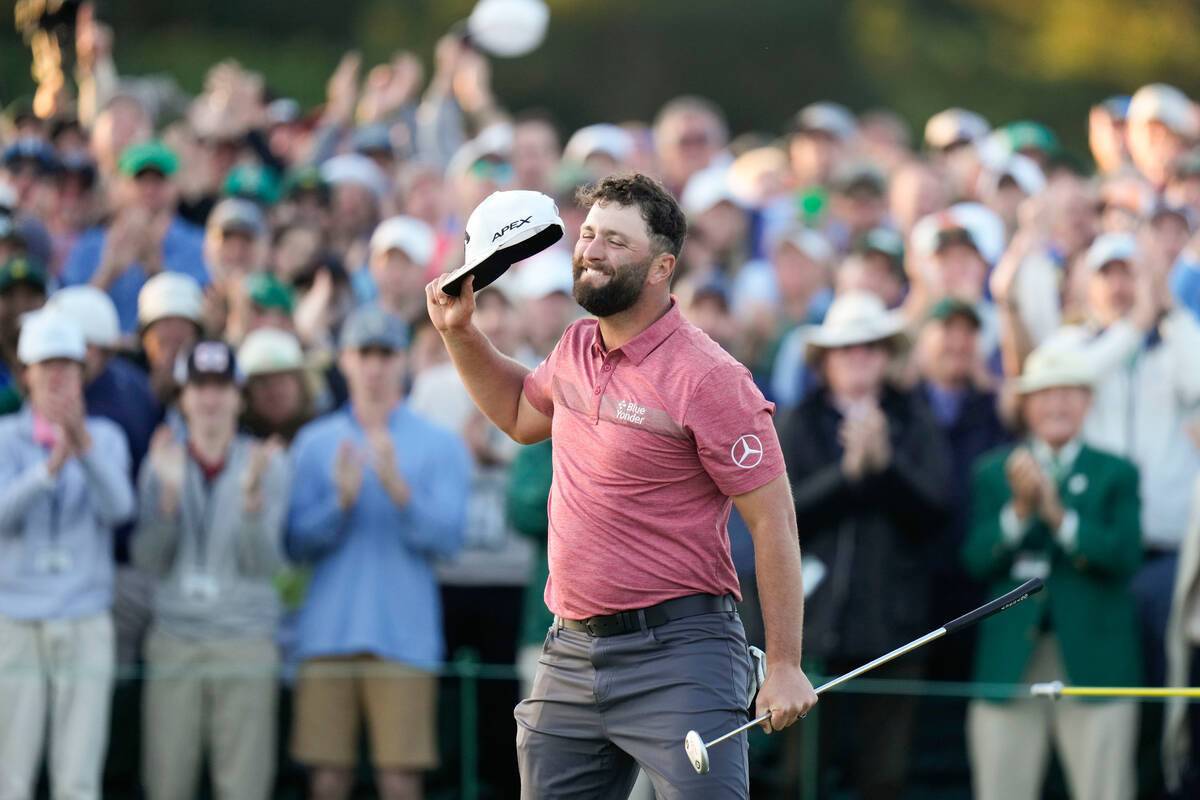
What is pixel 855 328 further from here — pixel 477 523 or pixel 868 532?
pixel 477 523

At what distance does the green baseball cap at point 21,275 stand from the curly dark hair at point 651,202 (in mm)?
4312

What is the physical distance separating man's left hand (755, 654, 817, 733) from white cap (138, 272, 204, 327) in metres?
4.50

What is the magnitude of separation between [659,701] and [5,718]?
3.60 m

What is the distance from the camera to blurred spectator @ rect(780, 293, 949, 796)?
313 inches

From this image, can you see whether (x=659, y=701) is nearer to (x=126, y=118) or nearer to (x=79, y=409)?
(x=79, y=409)

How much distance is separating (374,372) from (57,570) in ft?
5.22

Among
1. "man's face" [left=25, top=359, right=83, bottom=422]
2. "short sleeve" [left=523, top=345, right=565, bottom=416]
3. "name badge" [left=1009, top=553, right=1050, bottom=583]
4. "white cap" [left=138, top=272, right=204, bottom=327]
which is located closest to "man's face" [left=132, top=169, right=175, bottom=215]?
"white cap" [left=138, top=272, right=204, bottom=327]

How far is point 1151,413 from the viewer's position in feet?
27.9

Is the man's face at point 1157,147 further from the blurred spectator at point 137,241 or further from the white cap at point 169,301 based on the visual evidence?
the white cap at point 169,301

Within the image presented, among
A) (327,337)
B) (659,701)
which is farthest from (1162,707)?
(327,337)

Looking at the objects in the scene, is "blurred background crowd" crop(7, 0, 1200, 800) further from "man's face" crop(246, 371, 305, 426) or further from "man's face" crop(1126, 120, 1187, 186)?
"man's face" crop(1126, 120, 1187, 186)

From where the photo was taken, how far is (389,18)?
25.8 meters

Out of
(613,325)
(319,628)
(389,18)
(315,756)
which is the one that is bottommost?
(315,756)

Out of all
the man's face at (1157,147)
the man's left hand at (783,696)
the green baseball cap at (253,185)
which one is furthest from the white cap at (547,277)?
the man's left hand at (783,696)
